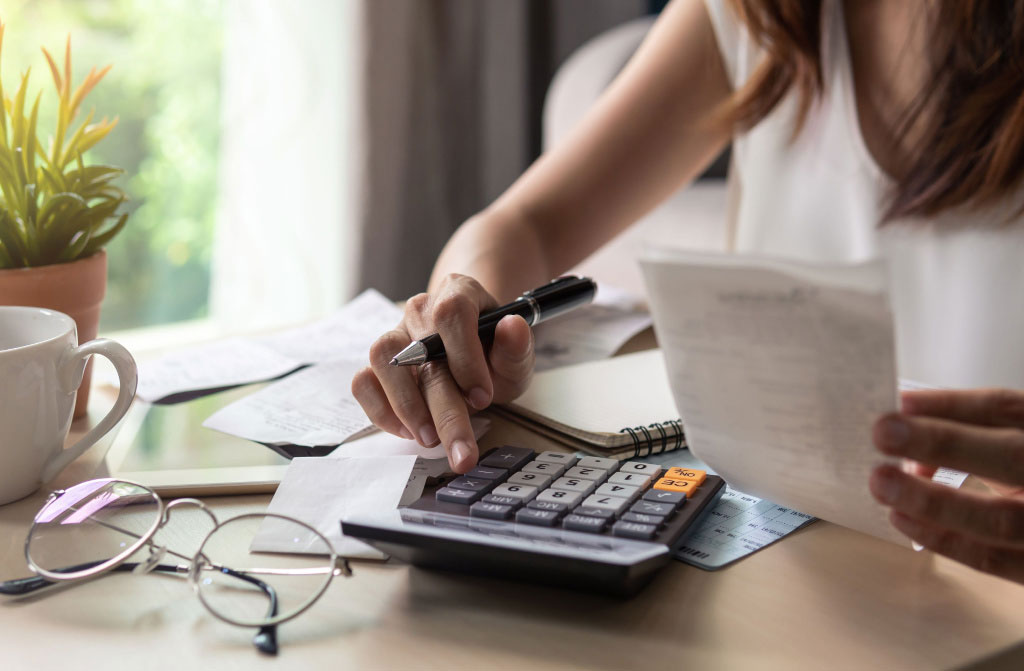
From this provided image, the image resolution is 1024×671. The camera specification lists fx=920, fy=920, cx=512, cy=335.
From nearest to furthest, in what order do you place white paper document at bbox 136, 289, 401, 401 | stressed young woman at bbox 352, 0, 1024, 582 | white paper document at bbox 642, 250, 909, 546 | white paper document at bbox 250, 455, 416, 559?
white paper document at bbox 642, 250, 909, 546 < white paper document at bbox 250, 455, 416, 559 < white paper document at bbox 136, 289, 401, 401 < stressed young woman at bbox 352, 0, 1024, 582

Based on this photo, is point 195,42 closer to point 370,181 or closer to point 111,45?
point 111,45

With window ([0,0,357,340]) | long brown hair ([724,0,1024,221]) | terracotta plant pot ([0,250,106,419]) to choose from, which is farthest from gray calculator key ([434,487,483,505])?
window ([0,0,357,340])

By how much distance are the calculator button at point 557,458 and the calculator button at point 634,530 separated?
0.08 m

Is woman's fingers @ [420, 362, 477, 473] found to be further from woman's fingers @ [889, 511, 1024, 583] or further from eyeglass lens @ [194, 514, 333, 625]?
woman's fingers @ [889, 511, 1024, 583]

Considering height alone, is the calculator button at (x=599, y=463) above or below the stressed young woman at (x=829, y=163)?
below

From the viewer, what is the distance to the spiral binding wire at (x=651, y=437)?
572 mm

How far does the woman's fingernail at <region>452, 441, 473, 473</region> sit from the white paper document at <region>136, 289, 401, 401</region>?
10.9 inches

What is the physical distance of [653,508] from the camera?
450 millimetres

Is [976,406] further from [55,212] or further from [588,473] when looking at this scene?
[55,212]

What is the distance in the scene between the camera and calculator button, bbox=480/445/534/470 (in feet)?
1.67

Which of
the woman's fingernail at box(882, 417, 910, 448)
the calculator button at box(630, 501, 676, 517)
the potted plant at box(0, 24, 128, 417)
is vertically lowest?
the calculator button at box(630, 501, 676, 517)

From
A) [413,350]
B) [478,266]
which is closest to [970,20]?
[478,266]

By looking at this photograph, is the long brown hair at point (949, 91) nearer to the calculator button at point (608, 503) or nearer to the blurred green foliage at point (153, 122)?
the calculator button at point (608, 503)

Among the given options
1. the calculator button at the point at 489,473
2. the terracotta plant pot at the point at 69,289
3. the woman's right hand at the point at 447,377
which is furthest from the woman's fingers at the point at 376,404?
the terracotta plant pot at the point at 69,289
